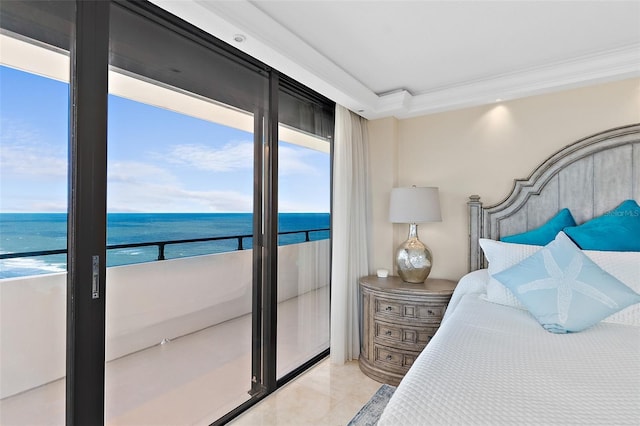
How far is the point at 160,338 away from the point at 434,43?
2.51 metres

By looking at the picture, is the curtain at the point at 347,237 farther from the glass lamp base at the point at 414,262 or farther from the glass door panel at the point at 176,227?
the glass door panel at the point at 176,227

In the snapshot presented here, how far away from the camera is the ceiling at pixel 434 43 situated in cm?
184

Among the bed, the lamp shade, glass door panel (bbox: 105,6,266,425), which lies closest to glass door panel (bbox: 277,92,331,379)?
glass door panel (bbox: 105,6,266,425)

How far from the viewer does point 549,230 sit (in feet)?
8.48

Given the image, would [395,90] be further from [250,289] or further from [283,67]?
[250,289]

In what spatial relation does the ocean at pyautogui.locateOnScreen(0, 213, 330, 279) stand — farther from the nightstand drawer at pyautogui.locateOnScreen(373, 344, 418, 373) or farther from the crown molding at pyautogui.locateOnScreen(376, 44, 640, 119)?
the crown molding at pyautogui.locateOnScreen(376, 44, 640, 119)

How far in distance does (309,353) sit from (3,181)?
2.51 m

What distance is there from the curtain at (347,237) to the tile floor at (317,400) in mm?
282

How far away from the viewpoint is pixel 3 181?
1.27 m

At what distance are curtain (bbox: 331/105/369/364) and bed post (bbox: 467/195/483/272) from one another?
968 mm

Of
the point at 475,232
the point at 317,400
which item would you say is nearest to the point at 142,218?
the point at 317,400

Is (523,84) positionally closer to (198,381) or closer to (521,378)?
(521,378)

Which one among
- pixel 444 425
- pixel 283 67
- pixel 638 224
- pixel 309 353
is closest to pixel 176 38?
pixel 283 67

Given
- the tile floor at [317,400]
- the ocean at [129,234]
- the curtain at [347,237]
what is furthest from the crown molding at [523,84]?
the tile floor at [317,400]
